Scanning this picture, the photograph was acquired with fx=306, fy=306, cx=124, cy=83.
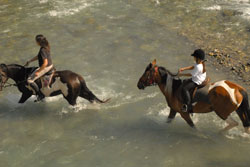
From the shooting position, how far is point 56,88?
9.51 meters

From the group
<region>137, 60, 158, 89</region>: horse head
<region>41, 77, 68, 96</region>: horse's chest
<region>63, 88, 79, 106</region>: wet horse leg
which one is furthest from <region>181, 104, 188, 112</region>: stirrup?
<region>41, 77, 68, 96</region>: horse's chest

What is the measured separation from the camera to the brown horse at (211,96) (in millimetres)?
7703

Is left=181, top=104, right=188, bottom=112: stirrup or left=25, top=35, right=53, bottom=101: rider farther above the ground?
left=25, top=35, right=53, bottom=101: rider

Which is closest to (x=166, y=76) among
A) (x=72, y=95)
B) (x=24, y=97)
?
(x=72, y=95)

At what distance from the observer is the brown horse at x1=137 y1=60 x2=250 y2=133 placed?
770 cm

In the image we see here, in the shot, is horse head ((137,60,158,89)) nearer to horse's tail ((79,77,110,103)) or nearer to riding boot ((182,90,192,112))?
riding boot ((182,90,192,112))

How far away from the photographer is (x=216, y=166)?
A: 25.4ft

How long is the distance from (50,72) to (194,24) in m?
9.49

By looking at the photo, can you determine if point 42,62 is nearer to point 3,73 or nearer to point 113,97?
point 3,73

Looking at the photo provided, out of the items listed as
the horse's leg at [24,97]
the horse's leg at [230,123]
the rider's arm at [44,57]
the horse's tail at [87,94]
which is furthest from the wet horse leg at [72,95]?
the horse's leg at [230,123]

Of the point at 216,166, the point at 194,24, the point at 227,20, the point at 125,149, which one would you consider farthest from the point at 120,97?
the point at 227,20

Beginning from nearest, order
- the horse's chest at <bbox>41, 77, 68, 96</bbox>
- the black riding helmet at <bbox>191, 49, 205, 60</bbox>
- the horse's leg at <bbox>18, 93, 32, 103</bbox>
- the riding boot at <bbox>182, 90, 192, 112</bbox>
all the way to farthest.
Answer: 1. the black riding helmet at <bbox>191, 49, 205, 60</bbox>
2. the riding boot at <bbox>182, 90, 192, 112</bbox>
3. the horse's chest at <bbox>41, 77, 68, 96</bbox>
4. the horse's leg at <bbox>18, 93, 32, 103</bbox>

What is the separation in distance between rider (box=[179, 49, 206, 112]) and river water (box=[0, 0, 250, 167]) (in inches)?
53.9

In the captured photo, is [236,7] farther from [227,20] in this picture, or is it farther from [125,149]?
[125,149]
